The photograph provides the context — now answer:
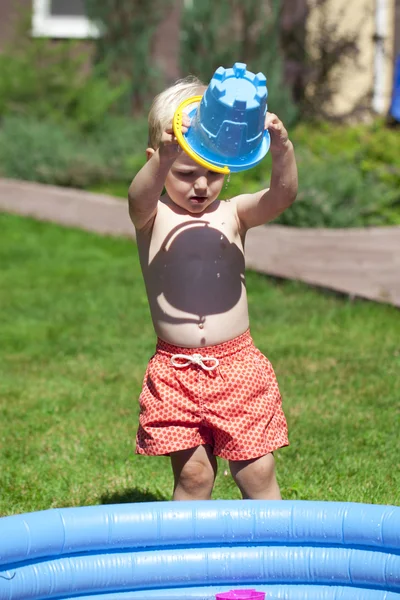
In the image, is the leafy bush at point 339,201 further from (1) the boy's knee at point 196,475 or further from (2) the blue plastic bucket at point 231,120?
(2) the blue plastic bucket at point 231,120

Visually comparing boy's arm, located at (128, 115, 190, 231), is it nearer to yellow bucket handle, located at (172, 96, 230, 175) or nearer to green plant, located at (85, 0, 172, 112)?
yellow bucket handle, located at (172, 96, 230, 175)

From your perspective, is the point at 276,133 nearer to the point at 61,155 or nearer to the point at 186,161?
the point at 186,161

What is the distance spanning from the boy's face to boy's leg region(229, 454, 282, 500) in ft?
2.57

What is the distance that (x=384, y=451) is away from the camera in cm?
392

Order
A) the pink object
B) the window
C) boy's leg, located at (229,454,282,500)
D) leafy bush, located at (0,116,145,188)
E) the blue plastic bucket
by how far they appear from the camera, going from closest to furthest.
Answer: the blue plastic bucket, the pink object, boy's leg, located at (229,454,282,500), leafy bush, located at (0,116,145,188), the window

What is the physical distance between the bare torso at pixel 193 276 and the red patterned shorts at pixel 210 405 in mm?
55

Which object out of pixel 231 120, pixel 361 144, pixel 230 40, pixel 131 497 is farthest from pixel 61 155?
pixel 231 120

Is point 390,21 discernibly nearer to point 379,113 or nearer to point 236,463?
point 379,113

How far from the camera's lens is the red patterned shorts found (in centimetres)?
291

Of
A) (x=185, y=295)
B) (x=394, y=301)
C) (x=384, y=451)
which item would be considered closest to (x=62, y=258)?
(x=394, y=301)

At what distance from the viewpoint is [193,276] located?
300 cm

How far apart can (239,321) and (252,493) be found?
0.53m

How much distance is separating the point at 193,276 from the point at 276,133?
516 mm

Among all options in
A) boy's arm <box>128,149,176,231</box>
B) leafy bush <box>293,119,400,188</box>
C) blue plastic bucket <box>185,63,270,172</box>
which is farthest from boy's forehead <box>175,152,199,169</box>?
leafy bush <box>293,119,400,188</box>
